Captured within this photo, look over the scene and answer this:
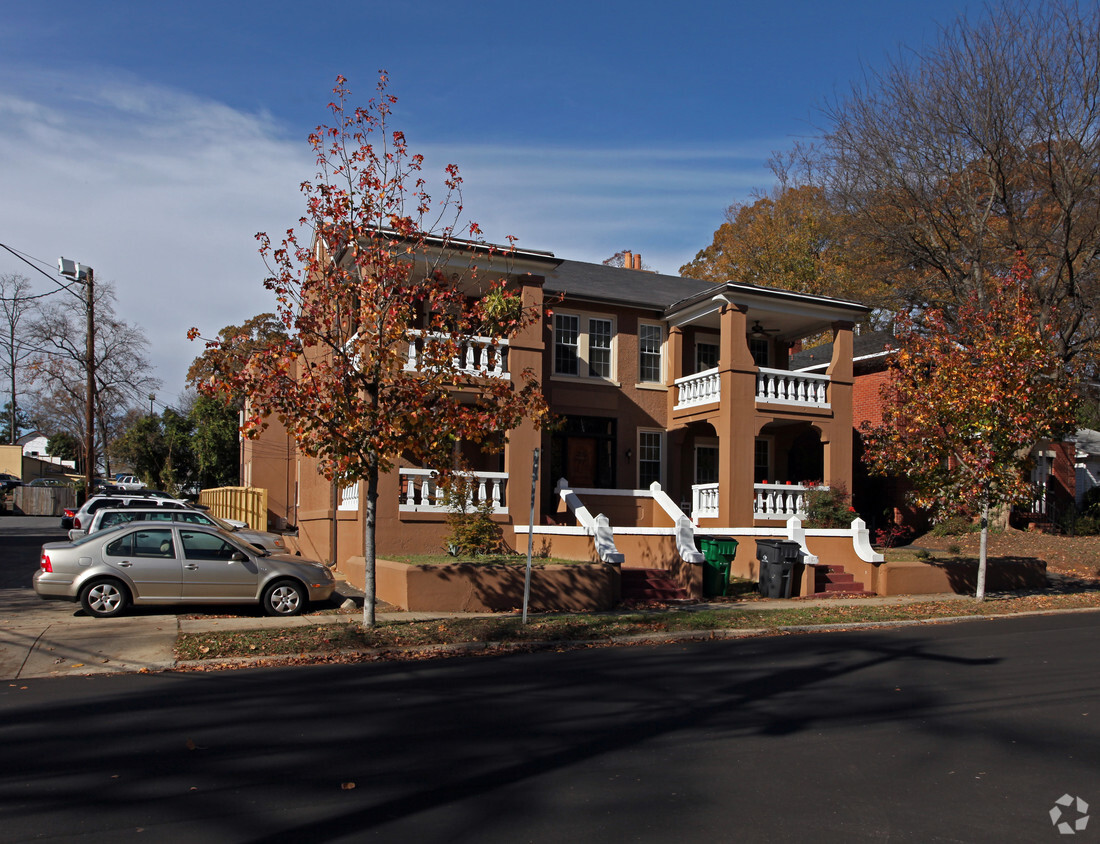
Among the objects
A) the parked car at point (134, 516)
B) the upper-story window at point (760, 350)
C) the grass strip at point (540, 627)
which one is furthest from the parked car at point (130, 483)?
the grass strip at point (540, 627)

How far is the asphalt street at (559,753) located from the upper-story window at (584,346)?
1315 cm

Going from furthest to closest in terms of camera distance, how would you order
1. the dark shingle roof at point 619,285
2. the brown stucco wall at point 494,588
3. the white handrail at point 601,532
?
1. the dark shingle roof at point 619,285
2. the white handrail at point 601,532
3. the brown stucco wall at point 494,588

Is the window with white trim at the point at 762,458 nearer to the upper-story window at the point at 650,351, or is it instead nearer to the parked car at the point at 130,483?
the upper-story window at the point at 650,351

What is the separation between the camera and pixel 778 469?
2652 centimetres

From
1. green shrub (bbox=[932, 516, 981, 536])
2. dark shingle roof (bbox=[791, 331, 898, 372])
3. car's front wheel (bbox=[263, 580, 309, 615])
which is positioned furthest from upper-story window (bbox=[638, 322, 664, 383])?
car's front wheel (bbox=[263, 580, 309, 615])

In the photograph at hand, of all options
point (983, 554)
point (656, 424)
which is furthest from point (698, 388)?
point (983, 554)

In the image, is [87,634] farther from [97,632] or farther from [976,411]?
[976,411]

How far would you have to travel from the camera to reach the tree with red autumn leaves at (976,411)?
16.8 m

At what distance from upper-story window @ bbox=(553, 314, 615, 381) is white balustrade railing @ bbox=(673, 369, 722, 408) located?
1926mm

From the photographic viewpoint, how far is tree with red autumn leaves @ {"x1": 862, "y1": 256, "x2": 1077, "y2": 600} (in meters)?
16.8

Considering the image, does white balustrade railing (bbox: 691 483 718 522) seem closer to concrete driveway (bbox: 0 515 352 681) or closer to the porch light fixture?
the porch light fixture

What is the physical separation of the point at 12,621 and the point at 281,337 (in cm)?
577

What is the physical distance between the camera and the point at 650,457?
79.7 ft

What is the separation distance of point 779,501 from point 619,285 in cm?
750
